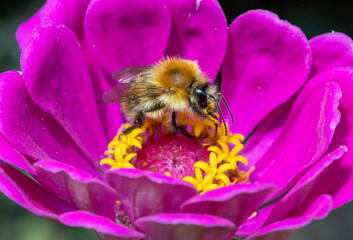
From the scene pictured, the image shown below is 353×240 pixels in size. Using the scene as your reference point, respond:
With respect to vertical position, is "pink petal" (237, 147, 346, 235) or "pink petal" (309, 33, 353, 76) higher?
"pink petal" (309, 33, 353, 76)

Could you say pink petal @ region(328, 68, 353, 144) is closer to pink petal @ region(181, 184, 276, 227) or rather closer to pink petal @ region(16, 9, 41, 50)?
pink petal @ region(181, 184, 276, 227)

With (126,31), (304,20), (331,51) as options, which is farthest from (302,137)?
(304,20)

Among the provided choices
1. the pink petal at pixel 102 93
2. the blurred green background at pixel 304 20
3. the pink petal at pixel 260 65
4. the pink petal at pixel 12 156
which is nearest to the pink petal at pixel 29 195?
the pink petal at pixel 12 156

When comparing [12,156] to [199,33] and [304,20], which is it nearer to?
[199,33]

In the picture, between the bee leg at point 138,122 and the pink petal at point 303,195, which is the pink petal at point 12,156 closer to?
the bee leg at point 138,122

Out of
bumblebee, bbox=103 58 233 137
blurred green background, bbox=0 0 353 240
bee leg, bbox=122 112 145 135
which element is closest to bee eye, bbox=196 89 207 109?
bumblebee, bbox=103 58 233 137

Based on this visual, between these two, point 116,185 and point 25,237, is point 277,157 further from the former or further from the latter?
point 25,237
